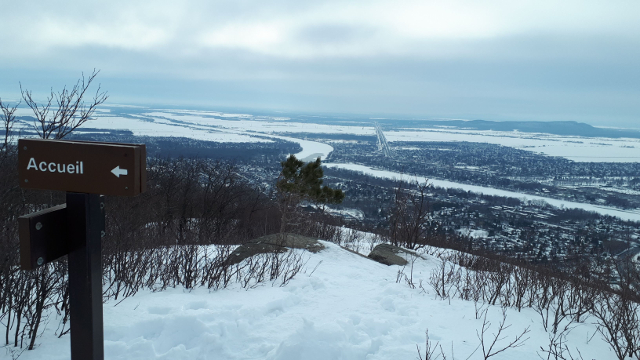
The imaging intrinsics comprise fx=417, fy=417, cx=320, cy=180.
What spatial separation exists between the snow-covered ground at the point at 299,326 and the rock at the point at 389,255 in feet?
11.8

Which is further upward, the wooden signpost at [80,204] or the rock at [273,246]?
the wooden signpost at [80,204]

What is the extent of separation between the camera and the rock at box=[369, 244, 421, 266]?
922 centimetres

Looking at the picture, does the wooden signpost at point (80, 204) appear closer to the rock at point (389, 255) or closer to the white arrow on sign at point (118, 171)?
the white arrow on sign at point (118, 171)

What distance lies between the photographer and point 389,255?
956 cm

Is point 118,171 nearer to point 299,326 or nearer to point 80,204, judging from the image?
point 80,204

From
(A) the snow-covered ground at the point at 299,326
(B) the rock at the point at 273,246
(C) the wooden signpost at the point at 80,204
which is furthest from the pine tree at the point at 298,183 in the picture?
(C) the wooden signpost at the point at 80,204

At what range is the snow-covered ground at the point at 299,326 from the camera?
3281 mm

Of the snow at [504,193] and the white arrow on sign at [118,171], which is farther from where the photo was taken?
the snow at [504,193]

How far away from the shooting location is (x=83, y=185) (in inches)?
81.7

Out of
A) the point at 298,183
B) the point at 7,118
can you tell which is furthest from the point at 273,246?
the point at 298,183

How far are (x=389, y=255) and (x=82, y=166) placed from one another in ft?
26.9

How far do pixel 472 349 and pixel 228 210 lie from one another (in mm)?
17561

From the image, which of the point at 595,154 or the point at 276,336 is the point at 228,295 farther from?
the point at 595,154

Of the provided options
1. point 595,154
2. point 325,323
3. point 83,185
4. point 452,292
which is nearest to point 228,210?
point 452,292
